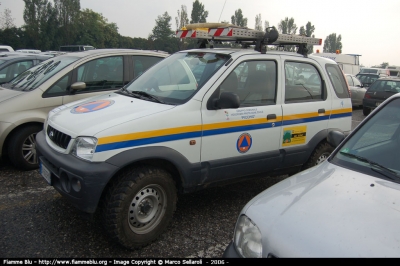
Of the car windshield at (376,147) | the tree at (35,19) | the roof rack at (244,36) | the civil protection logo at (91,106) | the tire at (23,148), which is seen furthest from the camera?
the tree at (35,19)

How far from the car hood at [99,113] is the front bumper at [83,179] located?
0.26 metres

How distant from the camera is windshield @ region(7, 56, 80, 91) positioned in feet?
17.0

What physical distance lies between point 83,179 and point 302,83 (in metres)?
2.92

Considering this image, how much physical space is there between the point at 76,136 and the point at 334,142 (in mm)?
2278

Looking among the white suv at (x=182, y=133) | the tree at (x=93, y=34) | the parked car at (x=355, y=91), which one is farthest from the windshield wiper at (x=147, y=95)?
the tree at (x=93, y=34)

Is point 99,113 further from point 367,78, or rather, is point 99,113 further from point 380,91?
point 367,78

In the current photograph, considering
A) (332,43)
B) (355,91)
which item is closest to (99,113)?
(355,91)

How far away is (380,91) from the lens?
12219mm

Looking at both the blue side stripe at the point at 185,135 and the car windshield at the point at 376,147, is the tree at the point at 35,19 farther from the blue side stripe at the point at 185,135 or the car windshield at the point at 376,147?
the car windshield at the point at 376,147

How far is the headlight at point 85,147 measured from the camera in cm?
280

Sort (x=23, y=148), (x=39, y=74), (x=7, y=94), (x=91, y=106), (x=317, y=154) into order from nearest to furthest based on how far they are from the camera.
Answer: (x=91, y=106), (x=317, y=154), (x=23, y=148), (x=7, y=94), (x=39, y=74)

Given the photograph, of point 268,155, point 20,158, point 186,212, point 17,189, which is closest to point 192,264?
point 186,212

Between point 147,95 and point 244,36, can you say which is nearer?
point 147,95

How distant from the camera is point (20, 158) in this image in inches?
187
